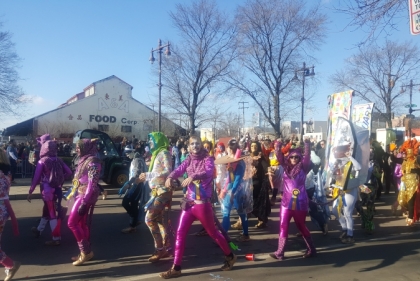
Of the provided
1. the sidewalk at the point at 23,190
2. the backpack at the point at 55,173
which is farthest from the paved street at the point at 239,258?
the sidewalk at the point at 23,190

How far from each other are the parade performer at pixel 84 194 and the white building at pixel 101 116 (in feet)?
113

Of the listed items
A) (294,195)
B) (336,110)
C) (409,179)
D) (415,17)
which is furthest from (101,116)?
(415,17)

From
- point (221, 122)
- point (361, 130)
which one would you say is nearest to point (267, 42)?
point (221, 122)

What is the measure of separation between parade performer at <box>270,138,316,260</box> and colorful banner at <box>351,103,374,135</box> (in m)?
3.13

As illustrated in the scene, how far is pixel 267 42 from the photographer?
21.9 meters

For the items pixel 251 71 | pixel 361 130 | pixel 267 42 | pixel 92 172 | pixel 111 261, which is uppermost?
pixel 267 42

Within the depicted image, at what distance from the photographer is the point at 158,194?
5.50 metres

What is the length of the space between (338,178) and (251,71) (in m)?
16.4

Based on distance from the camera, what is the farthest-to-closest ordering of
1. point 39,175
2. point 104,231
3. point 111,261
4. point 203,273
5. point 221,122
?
point 221,122 < point 104,231 < point 39,175 < point 111,261 < point 203,273

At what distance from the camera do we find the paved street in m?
5.14

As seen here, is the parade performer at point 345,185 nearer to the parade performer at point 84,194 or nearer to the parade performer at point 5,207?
the parade performer at point 84,194

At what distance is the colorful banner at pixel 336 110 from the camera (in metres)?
7.55

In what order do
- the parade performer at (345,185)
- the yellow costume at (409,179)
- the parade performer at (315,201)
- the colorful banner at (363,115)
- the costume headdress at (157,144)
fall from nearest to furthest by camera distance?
the costume headdress at (157,144) → the parade performer at (345,185) → the parade performer at (315,201) → the yellow costume at (409,179) → the colorful banner at (363,115)

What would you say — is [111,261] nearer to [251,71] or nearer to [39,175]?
[39,175]
